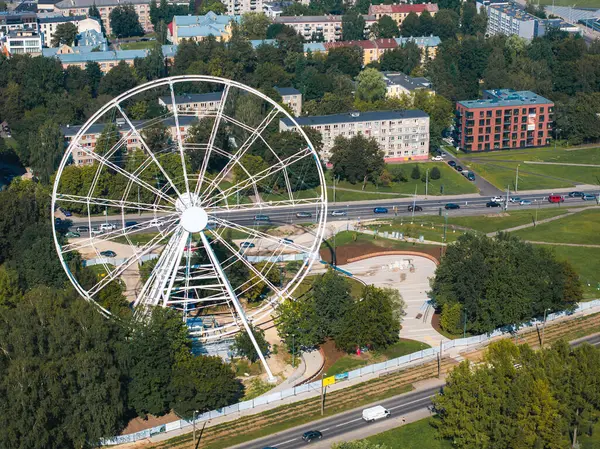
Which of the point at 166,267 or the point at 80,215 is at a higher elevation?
the point at 166,267

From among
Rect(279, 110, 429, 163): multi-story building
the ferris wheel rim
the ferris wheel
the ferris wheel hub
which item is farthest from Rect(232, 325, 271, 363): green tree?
Rect(279, 110, 429, 163): multi-story building

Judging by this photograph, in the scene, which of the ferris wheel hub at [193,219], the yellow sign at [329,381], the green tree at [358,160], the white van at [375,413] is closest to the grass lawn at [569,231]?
the green tree at [358,160]

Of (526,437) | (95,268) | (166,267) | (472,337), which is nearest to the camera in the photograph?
(526,437)

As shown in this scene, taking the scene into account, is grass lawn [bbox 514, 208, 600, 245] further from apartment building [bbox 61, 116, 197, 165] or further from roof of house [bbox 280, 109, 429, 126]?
apartment building [bbox 61, 116, 197, 165]

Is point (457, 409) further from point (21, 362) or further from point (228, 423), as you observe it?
point (21, 362)

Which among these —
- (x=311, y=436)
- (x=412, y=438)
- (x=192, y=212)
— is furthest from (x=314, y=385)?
(x=192, y=212)

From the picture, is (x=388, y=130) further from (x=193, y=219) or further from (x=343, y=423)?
(x=343, y=423)

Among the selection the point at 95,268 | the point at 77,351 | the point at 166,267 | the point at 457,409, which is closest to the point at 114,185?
the point at 95,268
